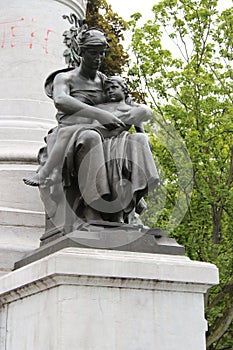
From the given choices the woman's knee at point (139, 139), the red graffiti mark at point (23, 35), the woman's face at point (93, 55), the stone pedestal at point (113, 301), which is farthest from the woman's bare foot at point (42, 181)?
the red graffiti mark at point (23, 35)

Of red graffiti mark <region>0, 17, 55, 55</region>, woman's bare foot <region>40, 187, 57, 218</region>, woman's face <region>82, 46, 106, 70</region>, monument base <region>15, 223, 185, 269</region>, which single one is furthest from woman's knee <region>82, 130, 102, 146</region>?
red graffiti mark <region>0, 17, 55, 55</region>

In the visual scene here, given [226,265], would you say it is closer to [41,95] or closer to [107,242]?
[41,95]

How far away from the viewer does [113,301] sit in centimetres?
542

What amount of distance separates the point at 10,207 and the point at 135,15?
957 centimetres

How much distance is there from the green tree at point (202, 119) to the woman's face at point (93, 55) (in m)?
3.82

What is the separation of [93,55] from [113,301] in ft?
9.02

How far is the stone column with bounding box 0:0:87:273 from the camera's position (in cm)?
841

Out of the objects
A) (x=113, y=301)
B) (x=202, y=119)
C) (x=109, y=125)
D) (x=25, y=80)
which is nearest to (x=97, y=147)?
(x=109, y=125)

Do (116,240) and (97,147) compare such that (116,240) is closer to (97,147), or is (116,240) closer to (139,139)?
(97,147)

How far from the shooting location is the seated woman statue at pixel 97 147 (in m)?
6.21

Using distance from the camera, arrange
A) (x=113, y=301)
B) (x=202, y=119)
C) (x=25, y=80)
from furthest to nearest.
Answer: (x=202, y=119) → (x=25, y=80) → (x=113, y=301)

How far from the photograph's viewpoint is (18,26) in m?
9.27

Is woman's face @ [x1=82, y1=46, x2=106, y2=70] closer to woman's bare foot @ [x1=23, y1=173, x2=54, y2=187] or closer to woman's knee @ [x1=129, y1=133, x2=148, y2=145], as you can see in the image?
woman's knee @ [x1=129, y1=133, x2=148, y2=145]

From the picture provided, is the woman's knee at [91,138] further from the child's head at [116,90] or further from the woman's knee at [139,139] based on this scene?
the child's head at [116,90]
